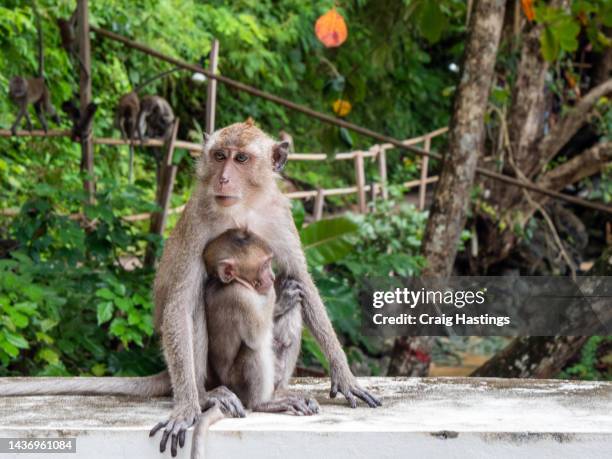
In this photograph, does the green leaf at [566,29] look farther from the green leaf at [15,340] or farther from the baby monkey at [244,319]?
the green leaf at [15,340]

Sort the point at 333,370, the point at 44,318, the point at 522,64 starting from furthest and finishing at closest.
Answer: the point at 522,64 < the point at 44,318 < the point at 333,370

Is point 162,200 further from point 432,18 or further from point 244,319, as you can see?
point 244,319

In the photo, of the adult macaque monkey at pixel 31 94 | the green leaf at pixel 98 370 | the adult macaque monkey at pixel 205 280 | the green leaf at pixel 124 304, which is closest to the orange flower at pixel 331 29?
the adult macaque monkey at pixel 31 94

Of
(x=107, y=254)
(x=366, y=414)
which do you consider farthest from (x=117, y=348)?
(x=366, y=414)

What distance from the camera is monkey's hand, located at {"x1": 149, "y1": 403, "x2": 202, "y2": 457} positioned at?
2.91m

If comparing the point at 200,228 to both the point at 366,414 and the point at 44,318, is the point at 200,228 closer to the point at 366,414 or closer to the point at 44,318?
the point at 366,414

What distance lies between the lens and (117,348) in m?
5.69

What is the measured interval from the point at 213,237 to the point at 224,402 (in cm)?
62

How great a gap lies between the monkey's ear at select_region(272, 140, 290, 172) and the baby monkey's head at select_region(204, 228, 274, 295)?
374 millimetres

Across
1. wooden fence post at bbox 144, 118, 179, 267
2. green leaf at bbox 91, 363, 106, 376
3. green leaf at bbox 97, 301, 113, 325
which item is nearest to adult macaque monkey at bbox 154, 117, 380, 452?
green leaf at bbox 97, 301, 113, 325

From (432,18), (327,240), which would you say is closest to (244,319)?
(327,240)

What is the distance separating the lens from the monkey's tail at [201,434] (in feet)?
9.34

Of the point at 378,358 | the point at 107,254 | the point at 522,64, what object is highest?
the point at 522,64

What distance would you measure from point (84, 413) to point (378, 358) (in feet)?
22.8
